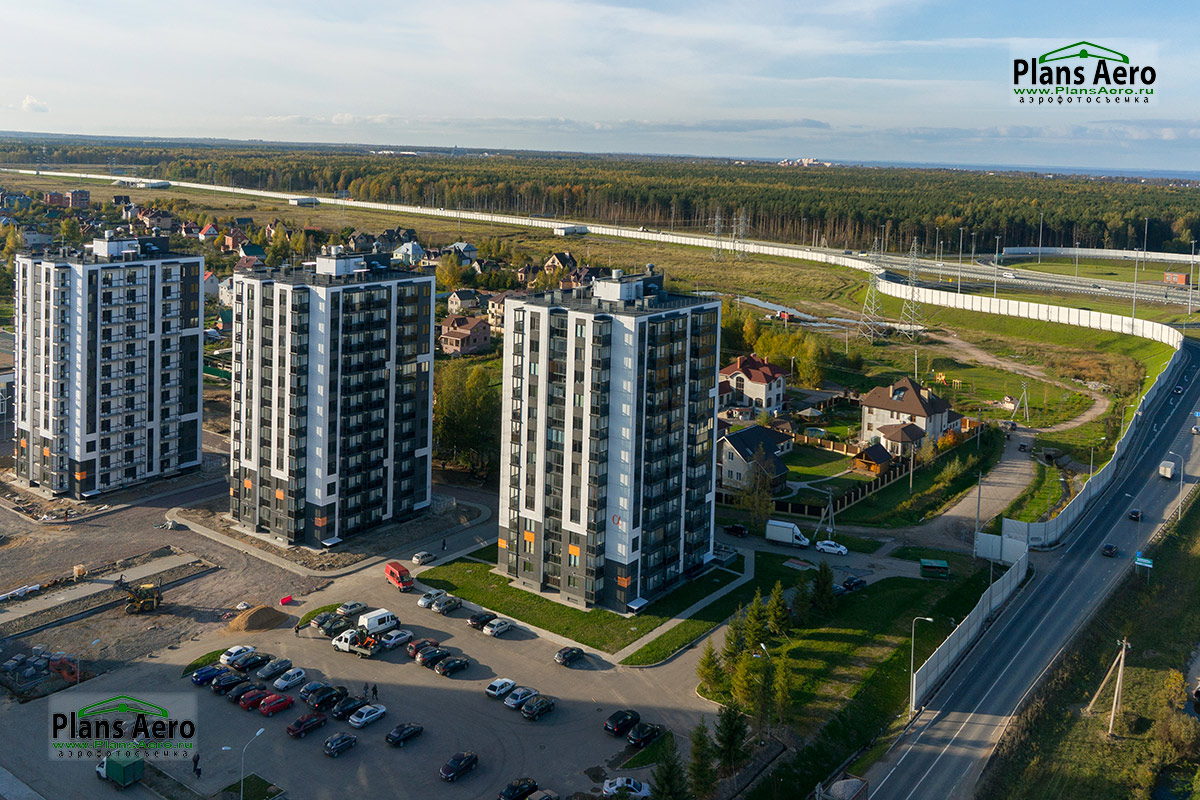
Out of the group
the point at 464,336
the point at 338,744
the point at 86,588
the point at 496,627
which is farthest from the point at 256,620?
the point at 464,336

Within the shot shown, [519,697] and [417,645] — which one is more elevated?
[417,645]

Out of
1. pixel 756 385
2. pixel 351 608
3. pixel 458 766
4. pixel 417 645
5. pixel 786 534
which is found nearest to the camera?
pixel 458 766

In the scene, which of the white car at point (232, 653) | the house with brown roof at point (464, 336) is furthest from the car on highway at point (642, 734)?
the house with brown roof at point (464, 336)

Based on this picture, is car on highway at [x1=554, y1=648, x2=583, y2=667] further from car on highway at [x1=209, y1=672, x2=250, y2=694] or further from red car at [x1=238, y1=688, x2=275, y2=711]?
car on highway at [x1=209, y1=672, x2=250, y2=694]

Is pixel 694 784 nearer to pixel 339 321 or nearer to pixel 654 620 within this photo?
pixel 654 620

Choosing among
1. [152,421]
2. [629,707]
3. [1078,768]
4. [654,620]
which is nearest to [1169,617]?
[1078,768]

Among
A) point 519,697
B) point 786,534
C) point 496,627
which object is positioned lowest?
point 519,697

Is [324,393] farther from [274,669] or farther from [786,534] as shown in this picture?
[786,534]
